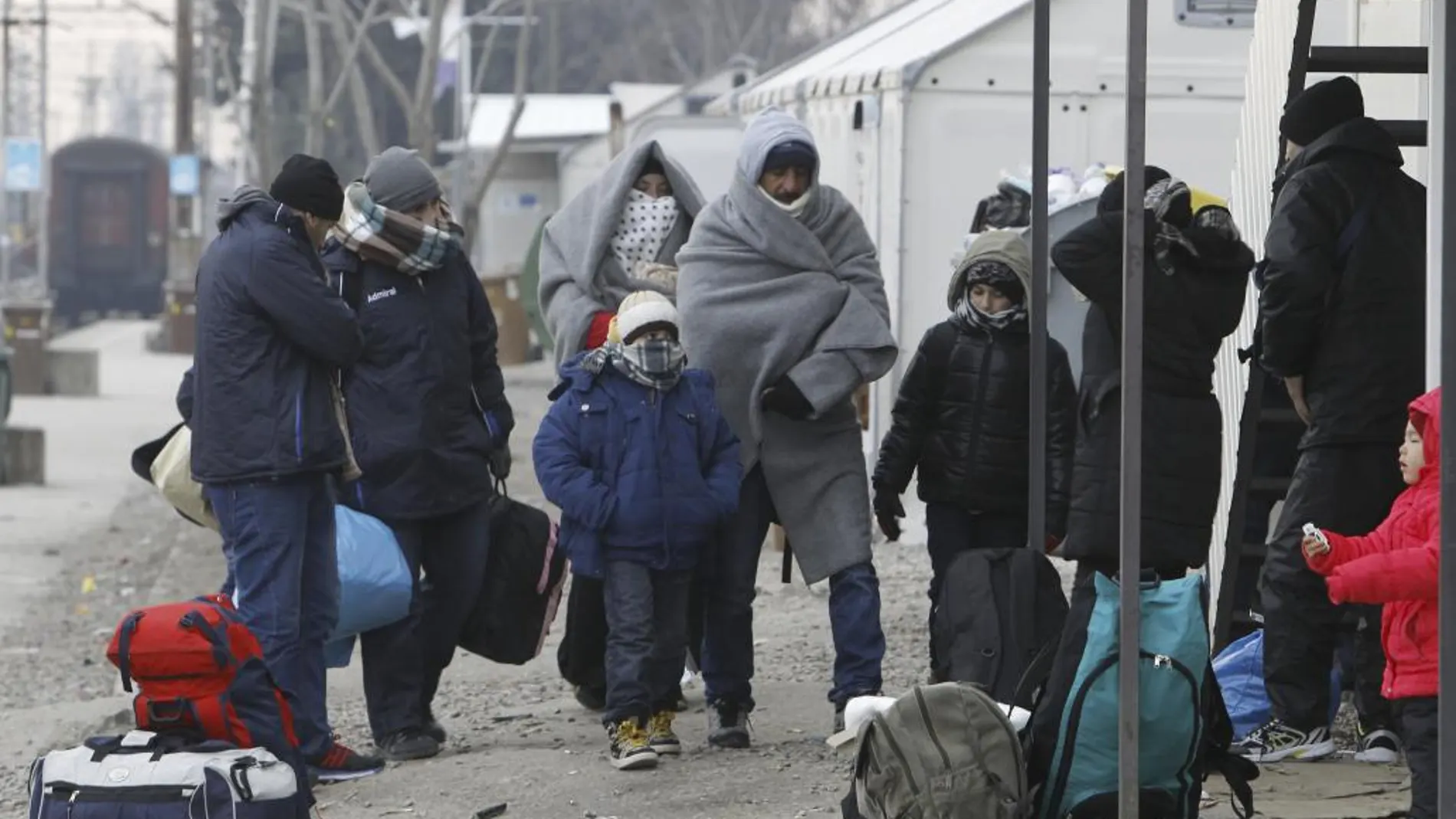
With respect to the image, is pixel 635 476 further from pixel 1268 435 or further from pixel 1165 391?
pixel 1268 435

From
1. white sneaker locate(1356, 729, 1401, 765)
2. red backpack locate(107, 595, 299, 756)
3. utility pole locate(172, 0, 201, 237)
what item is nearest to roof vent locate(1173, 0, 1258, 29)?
white sneaker locate(1356, 729, 1401, 765)

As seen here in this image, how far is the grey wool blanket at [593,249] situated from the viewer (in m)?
8.20

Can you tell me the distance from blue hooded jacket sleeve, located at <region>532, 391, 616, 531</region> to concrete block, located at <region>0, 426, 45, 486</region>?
13079 millimetres

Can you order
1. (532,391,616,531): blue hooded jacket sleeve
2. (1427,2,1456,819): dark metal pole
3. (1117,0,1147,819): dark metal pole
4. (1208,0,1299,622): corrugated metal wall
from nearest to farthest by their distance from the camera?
1. (1427,2,1456,819): dark metal pole
2. (1117,0,1147,819): dark metal pole
3. (532,391,616,531): blue hooded jacket sleeve
4. (1208,0,1299,622): corrugated metal wall

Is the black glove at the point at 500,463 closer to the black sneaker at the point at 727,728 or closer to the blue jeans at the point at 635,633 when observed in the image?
the blue jeans at the point at 635,633

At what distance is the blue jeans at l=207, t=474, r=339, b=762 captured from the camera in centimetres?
721

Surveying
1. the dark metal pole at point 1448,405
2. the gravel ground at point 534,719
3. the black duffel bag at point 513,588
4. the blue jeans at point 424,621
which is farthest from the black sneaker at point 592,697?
the dark metal pole at point 1448,405

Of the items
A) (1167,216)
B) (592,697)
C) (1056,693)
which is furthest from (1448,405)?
(592,697)

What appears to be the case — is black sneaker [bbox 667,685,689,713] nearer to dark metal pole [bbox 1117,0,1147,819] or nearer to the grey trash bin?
dark metal pole [bbox 1117,0,1147,819]

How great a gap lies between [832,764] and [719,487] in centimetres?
85

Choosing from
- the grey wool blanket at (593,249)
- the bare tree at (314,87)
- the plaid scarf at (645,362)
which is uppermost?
the bare tree at (314,87)

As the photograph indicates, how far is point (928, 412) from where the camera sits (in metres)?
7.70

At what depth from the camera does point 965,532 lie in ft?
25.1

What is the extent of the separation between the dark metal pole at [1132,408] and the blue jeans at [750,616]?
177 centimetres
